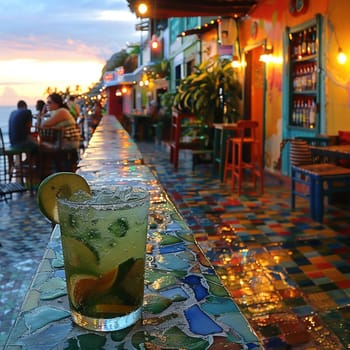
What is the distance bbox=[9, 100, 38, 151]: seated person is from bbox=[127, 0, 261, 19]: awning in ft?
8.36

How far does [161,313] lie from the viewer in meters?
0.91

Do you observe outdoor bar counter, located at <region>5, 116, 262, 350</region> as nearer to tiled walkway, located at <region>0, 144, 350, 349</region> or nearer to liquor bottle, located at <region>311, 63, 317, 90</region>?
tiled walkway, located at <region>0, 144, 350, 349</region>

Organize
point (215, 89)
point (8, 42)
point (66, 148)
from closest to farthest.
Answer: point (66, 148), point (215, 89), point (8, 42)

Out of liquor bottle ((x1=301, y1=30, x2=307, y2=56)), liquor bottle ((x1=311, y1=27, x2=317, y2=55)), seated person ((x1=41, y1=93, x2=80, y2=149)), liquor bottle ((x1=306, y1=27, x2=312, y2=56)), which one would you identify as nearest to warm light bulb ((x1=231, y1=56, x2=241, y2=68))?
liquor bottle ((x1=301, y1=30, x2=307, y2=56))

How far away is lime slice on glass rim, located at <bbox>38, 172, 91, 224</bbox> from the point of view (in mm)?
1079

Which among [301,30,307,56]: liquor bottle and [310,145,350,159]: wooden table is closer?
[310,145,350,159]: wooden table

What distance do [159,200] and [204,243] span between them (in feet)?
8.65

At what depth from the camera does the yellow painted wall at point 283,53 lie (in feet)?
19.6

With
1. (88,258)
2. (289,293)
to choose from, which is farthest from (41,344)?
(289,293)

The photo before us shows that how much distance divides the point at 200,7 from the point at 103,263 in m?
8.35

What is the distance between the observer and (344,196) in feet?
19.9

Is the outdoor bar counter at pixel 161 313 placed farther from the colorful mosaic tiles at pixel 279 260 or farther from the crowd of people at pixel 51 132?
the crowd of people at pixel 51 132

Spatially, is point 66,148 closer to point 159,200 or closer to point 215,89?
point 215,89

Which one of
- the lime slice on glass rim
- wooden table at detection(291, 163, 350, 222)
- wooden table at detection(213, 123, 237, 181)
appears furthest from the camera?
wooden table at detection(213, 123, 237, 181)
